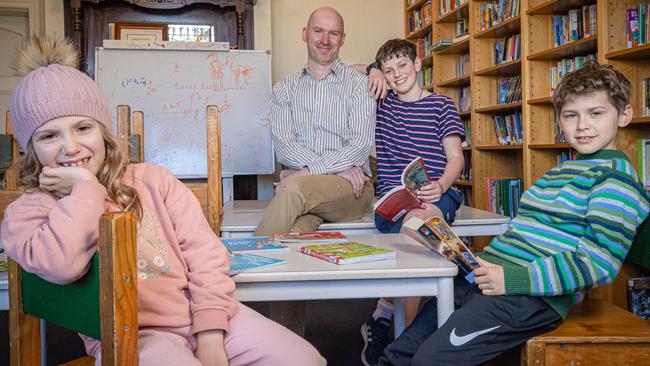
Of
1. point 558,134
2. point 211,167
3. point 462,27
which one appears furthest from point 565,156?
point 211,167

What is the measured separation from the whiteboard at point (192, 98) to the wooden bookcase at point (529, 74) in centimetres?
156

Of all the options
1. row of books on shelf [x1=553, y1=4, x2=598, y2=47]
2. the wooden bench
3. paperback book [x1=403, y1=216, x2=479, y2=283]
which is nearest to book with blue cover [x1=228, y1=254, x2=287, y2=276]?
paperback book [x1=403, y1=216, x2=479, y2=283]

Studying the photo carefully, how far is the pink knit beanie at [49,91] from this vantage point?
109cm

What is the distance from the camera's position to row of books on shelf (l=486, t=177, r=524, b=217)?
12.8 feet

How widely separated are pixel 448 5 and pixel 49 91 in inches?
154

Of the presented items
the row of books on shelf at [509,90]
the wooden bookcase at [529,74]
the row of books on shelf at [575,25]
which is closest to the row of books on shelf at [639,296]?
the wooden bookcase at [529,74]

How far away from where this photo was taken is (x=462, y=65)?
4641 millimetres

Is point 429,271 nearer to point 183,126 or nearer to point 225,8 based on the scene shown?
point 183,126

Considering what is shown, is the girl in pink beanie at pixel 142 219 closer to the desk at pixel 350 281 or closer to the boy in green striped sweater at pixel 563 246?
the desk at pixel 350 281

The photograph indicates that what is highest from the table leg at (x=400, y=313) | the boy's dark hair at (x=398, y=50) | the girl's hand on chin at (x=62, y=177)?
the boy's dark hair at (x=398, y=50)

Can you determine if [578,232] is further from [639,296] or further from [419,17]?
[419,17]

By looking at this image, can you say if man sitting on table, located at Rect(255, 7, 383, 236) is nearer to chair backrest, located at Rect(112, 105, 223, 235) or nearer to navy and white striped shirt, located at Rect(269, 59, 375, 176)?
navy and white striped shirt, located at Rect(269, 59, 375, 176)

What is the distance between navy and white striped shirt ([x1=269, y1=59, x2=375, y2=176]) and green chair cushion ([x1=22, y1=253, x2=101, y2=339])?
Answer: 143cm

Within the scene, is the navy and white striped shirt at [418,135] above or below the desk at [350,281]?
above
